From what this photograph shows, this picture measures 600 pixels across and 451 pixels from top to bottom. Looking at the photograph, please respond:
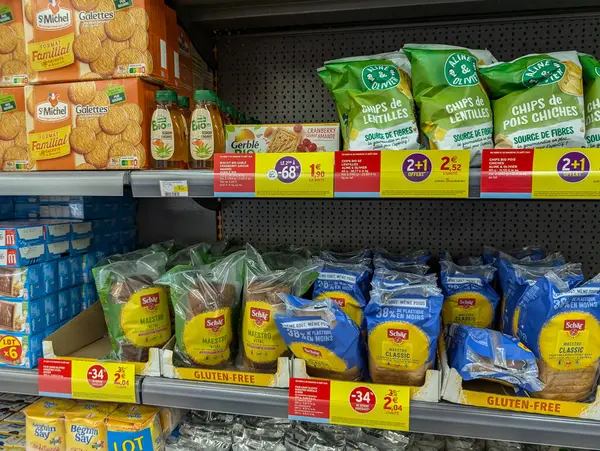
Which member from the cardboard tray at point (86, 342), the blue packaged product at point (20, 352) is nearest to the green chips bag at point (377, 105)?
the cardboard tray at point (86, 342)

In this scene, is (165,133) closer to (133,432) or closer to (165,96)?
(165,96)

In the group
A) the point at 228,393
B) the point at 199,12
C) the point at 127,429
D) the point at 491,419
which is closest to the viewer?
the point at 491,419

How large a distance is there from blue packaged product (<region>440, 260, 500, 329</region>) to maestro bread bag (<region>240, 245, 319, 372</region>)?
38 centimetres

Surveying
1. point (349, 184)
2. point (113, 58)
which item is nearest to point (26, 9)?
point (113, 58)

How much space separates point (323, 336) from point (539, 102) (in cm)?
76

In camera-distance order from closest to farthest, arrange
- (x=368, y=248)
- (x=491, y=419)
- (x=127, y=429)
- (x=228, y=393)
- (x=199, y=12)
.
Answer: (x=491, y=419), (x=228, y=393), (x=127, y=429), (x=199, y=12), (x=368, y=248)

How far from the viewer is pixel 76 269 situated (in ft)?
4.71

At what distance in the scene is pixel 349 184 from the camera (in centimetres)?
104

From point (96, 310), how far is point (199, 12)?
1.05m

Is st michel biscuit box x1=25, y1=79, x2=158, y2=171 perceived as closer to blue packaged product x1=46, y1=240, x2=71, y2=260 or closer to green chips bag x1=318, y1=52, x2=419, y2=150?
blue packaged product x1=46, y1=240, x2=71, y2=260

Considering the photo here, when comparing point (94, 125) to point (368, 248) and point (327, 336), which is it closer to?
point (327, 336)

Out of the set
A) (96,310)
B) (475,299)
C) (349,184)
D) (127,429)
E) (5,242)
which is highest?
(349,184)

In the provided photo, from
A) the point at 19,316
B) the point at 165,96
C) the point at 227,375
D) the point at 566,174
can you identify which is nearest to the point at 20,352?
the point at 19,316

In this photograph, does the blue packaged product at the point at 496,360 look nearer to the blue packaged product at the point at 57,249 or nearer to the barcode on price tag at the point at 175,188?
the barcode on price tag at the point at 175,188
